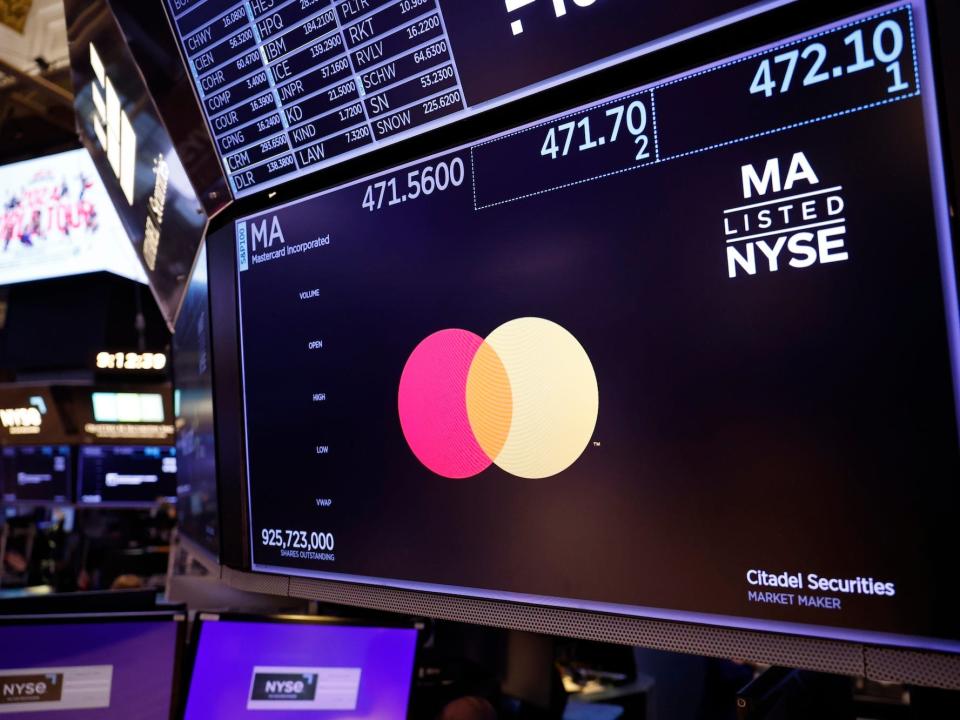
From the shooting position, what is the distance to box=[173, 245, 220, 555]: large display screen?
238cm

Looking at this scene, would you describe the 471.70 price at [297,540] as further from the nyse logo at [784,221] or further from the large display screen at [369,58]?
the nyse logo at [784,221]

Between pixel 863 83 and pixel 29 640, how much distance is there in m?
2.19

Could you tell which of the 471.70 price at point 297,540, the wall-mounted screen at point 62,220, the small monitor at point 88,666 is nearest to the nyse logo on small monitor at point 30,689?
the small monitor at point 88,666

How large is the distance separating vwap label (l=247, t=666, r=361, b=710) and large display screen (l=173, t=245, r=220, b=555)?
0.58m

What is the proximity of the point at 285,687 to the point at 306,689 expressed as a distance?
0.05 meters

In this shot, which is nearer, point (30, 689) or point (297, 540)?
point (30, 689)

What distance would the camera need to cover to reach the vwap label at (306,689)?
72.0 inches

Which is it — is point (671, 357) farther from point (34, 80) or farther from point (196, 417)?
point (34, 80)

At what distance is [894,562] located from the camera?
108cm

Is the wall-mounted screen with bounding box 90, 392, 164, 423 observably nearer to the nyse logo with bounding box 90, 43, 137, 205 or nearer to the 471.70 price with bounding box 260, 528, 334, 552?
the nyse logo with bounding box 90, 43, 137, 205

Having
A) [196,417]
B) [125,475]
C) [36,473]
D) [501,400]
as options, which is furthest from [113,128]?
[36,473]

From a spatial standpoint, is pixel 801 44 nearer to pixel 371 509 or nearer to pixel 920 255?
pixel 920 255

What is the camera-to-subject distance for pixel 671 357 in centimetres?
132

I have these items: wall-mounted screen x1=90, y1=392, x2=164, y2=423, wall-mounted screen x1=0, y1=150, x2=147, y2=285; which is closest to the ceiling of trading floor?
wall-mounted screen x1=0, y1=150, x2=147, y2=285
